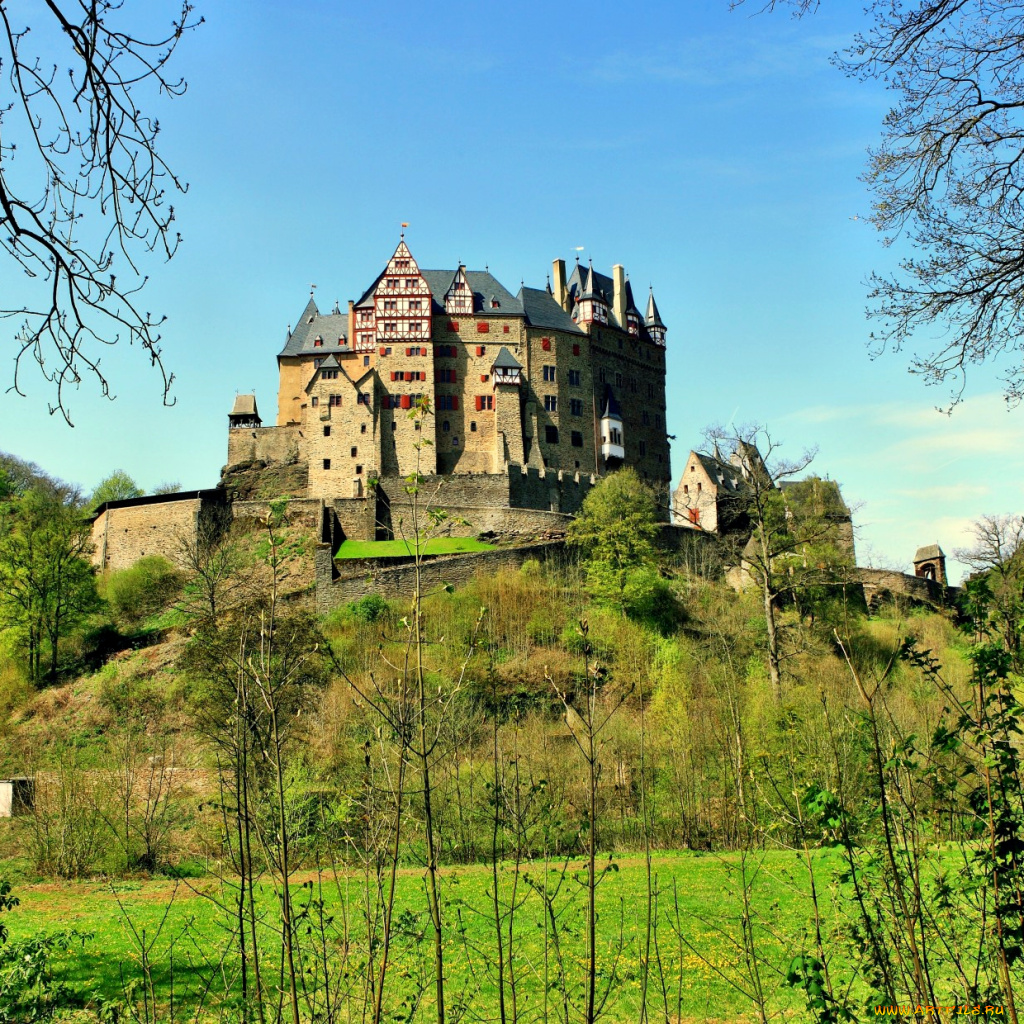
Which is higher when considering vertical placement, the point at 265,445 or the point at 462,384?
the point at 462,384

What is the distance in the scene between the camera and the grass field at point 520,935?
9289 mm

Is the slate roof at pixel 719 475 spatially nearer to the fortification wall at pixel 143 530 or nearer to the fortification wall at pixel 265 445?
the fortification wall at pixel 265 445

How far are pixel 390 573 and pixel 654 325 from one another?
106ft

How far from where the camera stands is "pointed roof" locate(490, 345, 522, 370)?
180ft

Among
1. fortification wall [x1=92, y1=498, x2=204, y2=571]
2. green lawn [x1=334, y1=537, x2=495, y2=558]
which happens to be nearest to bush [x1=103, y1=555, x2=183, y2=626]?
fortification wall [x1=92, y1=498, x2=204, y2=571]

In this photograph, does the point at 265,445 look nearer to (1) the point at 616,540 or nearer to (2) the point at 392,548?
(2) the point at 392,548

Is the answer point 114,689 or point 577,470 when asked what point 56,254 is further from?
point 577,470

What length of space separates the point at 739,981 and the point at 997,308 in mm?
7018

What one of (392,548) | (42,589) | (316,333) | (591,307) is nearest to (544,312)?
(591,307)

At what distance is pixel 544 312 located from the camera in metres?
58.8

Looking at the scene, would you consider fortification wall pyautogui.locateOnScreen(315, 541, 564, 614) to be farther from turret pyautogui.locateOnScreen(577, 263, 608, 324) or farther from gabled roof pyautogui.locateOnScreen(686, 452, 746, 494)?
turret pyautogui.locateOnScreen(577, 263, 608, 324)

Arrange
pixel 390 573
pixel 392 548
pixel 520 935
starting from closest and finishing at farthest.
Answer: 1. pixel 520 935
2. pixel 390 573
3. pixel 392 548

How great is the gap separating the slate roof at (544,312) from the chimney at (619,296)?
380 centimetres

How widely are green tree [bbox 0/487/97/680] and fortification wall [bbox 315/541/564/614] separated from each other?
29.6 ft
